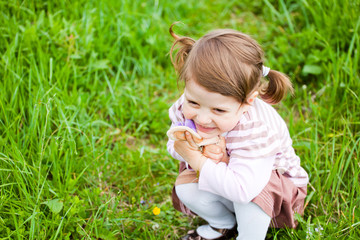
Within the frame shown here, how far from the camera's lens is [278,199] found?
73.0 inches

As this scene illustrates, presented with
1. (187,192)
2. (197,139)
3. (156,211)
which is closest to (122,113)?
(156,211)

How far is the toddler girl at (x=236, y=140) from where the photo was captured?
1588 mm

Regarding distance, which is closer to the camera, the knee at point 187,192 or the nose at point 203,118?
the nose at point 203,118

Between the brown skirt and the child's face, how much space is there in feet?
1.15

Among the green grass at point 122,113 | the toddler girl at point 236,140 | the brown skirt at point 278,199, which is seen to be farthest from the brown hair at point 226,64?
the green grass at point 122,113

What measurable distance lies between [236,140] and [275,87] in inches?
12.7

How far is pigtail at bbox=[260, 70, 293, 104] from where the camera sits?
183 cm

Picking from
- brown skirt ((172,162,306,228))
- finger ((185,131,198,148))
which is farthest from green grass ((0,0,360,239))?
finger ((185,131,198,148))

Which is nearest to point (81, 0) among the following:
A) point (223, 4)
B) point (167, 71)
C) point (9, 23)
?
point (9, 23)

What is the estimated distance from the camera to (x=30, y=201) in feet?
6.39

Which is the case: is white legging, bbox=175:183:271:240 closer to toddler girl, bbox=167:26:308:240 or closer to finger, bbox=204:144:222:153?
toddler girl, bbox=167:26:308:240

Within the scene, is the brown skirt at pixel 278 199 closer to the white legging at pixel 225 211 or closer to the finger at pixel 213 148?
the white legging at pixel 225 211

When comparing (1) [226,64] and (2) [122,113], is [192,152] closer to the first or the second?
(1) [226,64]

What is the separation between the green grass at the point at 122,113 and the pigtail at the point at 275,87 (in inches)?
25.1
